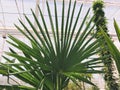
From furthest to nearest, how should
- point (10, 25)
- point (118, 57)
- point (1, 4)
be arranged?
point (10, 25), point (1, 4), point (118, 57)

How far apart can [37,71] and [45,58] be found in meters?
0.12

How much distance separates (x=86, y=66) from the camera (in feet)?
6.27

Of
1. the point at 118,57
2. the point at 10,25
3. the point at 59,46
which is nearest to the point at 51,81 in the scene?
the point at 59,46

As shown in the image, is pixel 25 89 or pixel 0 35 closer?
pixel 25 89

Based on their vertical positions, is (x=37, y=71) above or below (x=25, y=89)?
above

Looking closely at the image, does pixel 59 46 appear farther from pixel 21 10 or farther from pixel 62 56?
pixel 21 10

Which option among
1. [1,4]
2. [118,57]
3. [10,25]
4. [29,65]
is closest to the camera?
[118,57]

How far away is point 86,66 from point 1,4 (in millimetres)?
8556

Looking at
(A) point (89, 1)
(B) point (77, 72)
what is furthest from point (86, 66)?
(A) point (89, 1)

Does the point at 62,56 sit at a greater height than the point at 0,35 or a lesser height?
lesser

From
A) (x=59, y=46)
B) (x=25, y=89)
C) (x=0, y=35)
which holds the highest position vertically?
(x=0, y=35)

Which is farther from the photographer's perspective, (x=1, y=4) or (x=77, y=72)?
(x=1, y=4)

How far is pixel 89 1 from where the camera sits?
10.1 meters

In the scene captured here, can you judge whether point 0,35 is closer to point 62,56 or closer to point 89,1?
point 89,1
